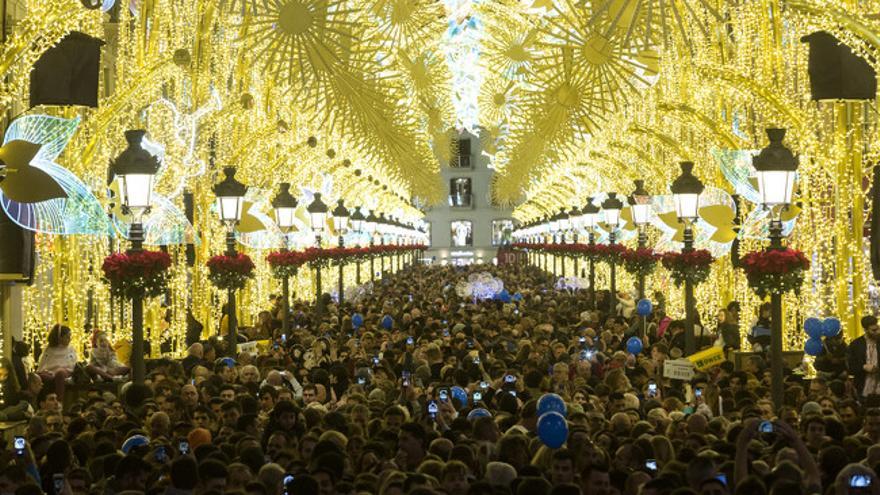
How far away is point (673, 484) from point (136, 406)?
322 inches

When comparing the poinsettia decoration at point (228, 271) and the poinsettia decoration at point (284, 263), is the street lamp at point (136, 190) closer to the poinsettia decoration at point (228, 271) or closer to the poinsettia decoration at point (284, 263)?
the poinsettia decoration at point (228, 271)

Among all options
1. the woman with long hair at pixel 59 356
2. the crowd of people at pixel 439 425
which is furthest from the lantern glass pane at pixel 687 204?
the woman with long hair at pixel 59 356

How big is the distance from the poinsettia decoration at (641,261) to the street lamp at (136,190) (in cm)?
1644

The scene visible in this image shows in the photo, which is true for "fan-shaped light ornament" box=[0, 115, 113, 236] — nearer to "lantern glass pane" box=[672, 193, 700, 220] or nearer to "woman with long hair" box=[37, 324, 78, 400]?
"woman with long hair" box=[37, 324, 78, 400]

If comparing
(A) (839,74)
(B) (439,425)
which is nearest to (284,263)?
(A) (839,74)

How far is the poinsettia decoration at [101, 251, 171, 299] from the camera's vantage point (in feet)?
52.3

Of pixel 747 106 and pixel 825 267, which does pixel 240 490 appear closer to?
pixel 825 267

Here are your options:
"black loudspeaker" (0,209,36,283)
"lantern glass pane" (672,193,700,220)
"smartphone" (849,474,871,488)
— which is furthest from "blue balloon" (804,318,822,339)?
"smartphone" (849,474,871,488)

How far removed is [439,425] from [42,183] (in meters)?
4.47

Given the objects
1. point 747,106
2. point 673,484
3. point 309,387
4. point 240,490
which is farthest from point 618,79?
point 747,106

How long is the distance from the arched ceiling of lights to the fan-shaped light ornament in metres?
0.48

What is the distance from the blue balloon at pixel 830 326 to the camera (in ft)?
62.2

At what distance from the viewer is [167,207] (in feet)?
75.9

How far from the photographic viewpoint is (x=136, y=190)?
15539 millimetres
